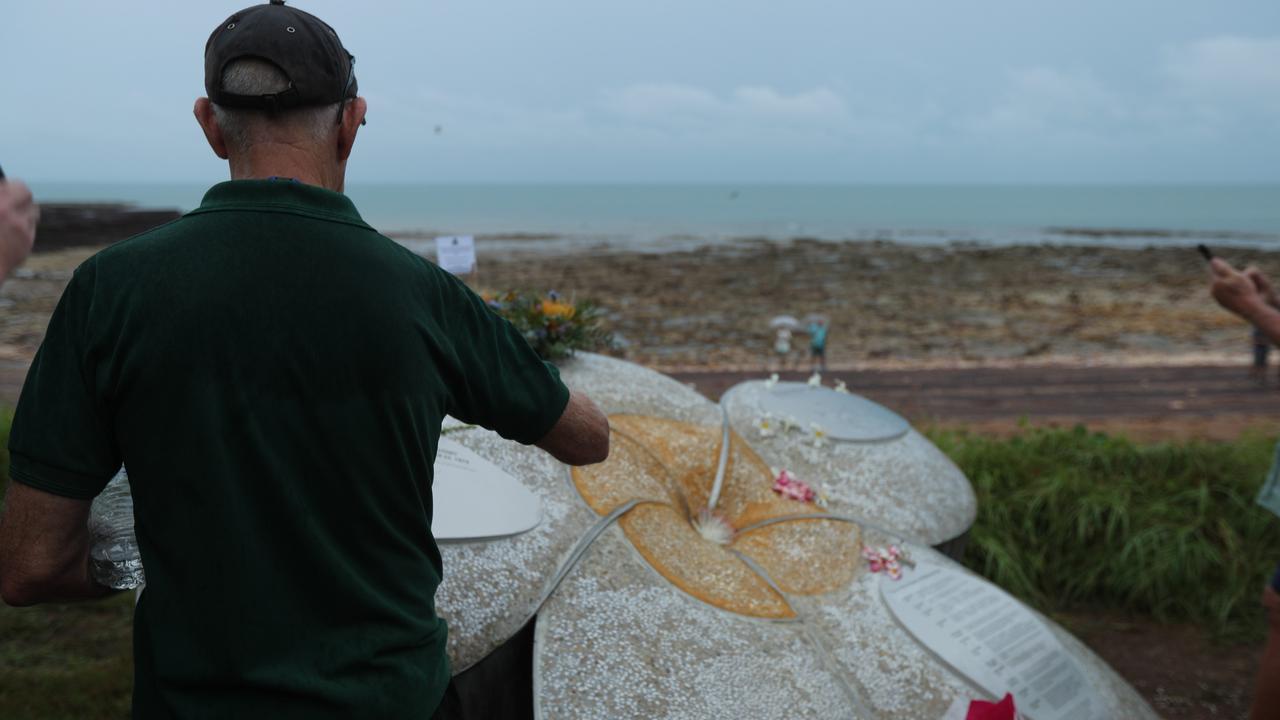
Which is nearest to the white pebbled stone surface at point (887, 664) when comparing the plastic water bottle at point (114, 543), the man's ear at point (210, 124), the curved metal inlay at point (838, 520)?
the curved metal inlay at point (838, 520)

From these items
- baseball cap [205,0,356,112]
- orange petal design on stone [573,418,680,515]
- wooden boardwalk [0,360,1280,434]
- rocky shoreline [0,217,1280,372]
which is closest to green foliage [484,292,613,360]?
orange petal design on stone [573,418,680,515]

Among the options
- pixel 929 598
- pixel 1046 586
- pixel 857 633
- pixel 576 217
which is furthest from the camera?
pixel 576 217

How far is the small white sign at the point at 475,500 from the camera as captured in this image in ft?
9.64

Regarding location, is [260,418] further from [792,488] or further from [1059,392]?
[1059,392]

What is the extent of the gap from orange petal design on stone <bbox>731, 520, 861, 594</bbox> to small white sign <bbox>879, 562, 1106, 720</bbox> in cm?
18

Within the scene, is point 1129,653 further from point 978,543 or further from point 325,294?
point 325,294

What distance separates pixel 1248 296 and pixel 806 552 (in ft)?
5.70

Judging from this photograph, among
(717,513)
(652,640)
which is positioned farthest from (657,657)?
(717,513)

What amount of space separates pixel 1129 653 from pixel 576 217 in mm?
61545

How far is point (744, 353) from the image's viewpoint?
1490 cm

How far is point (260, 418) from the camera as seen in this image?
131cm

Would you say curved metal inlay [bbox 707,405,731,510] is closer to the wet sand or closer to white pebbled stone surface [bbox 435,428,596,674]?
white pebbled stone surface [bbox 435,428,596,674]

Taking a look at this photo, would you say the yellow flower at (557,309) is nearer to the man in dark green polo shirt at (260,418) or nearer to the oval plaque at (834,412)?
the oval plaque at (834,412)

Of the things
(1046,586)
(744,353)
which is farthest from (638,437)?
(744,353)
